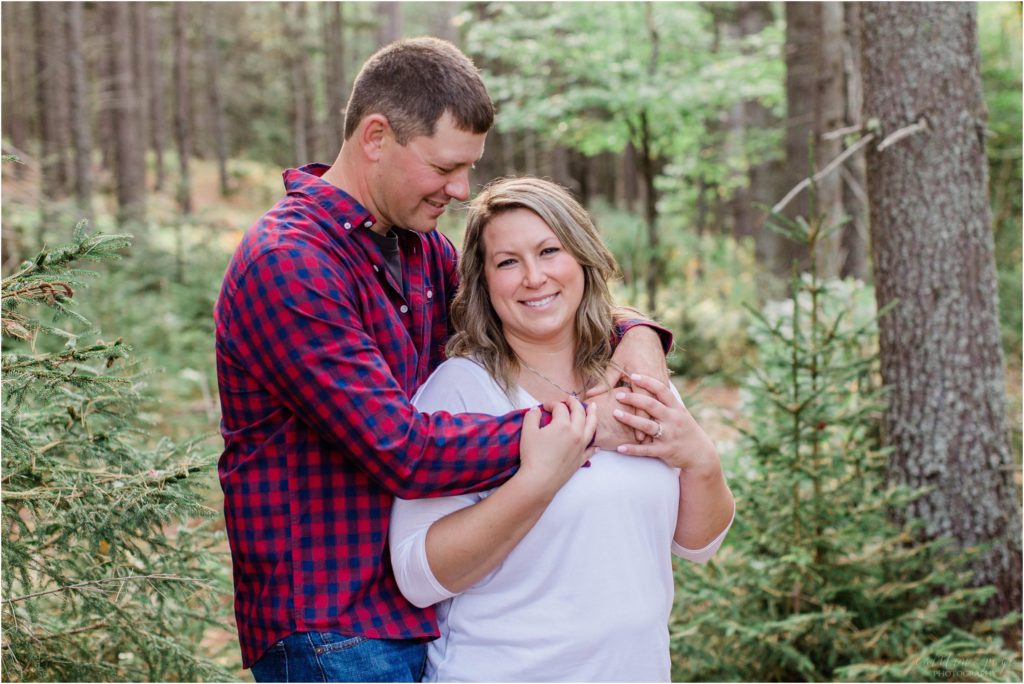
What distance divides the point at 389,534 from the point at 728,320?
9.95 m

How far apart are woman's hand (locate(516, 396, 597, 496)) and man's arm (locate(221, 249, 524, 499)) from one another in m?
0.09

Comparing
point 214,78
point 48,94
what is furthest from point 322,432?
point 214,78

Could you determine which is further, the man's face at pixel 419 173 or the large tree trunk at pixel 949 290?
the large tree trunk at pixel 949 290

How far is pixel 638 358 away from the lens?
2627 millimetres

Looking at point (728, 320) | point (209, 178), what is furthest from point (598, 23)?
point (209, 178)

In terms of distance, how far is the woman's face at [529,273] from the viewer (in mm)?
2598

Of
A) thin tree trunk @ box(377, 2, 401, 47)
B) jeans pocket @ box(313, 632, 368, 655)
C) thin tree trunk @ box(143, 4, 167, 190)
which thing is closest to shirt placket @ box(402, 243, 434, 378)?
jeans pocket @ box(313, 632, 368, 655)

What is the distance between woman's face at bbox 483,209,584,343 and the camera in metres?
2.60

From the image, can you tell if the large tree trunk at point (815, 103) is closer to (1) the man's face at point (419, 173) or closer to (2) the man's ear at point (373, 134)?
(1) the man's face at point (419, 173)

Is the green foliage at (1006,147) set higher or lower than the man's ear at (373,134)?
higher

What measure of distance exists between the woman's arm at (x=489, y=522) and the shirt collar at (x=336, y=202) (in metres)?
0.69

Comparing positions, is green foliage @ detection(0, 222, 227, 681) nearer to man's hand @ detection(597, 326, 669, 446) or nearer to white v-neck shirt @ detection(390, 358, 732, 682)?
white v-neck shirt @ detection(390, 358, 732, 682)

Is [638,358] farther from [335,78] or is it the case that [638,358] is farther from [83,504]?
[335,78]

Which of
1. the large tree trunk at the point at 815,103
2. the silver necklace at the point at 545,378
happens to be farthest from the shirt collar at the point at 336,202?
the large tree trunk at the point at 815,103
